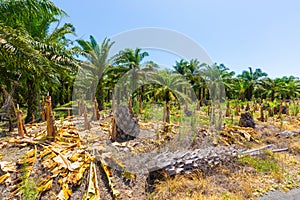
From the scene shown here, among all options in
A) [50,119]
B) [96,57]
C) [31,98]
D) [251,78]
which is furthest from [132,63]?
[251,78]

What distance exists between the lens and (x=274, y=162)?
531cm

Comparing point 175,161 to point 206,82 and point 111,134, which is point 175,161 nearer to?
point 111,134

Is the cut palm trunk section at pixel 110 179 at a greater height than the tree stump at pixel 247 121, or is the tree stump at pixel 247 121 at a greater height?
the tree stump at pixel 247 121

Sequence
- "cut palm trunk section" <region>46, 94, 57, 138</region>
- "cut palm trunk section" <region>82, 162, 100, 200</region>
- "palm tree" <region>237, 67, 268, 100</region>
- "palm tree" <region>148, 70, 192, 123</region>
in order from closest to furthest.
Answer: "cut palm trunk section" <region>82, 162, 100, 200</region> → "cut palm trunk section" <region>46, 94, 57, 138</region> → "palm tree" <region>148, 70, 192, 123</region> → "palm tree" <region>237, 67, 268, 100</region>

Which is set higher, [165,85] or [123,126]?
[165,85]

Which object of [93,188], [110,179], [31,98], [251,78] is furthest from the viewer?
[251,78]

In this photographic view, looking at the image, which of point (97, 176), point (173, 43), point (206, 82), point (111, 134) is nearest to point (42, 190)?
point (97, 176)

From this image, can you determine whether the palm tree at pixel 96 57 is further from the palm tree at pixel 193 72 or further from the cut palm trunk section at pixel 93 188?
the cut palm trunk section at pixel 93 188

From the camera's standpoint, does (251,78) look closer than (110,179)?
No

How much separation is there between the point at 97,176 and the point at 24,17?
5324 mm

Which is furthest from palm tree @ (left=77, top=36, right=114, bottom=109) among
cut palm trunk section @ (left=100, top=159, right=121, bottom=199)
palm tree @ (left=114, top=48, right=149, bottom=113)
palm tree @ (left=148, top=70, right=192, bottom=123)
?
cut palm trunk section @ (left=100, top=159, right=121, bottom=199)

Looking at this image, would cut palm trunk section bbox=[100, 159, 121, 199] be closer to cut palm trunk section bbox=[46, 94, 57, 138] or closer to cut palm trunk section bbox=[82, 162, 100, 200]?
cut palm trunk section bbox=[82, 162, 100, 200]

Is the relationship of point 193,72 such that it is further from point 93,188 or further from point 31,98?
point 93,188

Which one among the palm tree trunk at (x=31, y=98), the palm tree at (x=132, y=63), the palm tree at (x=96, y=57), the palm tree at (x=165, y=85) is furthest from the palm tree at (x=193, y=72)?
the palm tree trunk at (x=31, y=98)
